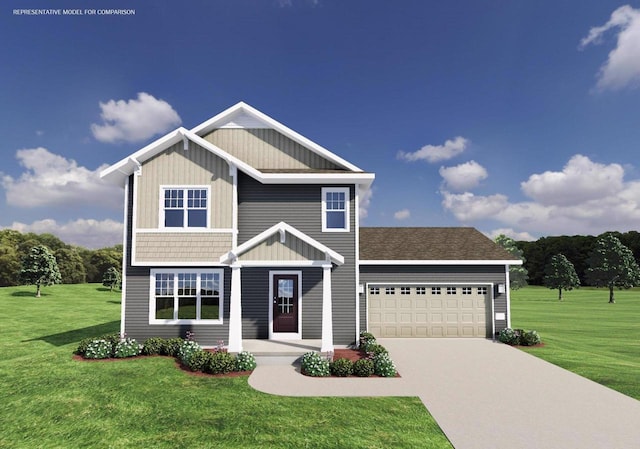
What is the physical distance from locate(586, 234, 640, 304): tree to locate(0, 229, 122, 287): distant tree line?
214 feet

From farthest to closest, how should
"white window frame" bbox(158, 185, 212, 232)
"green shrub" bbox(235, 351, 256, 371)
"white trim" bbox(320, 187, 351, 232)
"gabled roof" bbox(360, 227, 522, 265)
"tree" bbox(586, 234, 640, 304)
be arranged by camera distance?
"tree" bbox(586, 234, 640, 304) < "gabled roof" bbox(360, 227, 522, 265) < "white trim" bbox(320, 187, 351, 232) < "white window frame" bbox(158, 185, 212, 232) < "green shrub" bbox(235, 351, 256, 371)

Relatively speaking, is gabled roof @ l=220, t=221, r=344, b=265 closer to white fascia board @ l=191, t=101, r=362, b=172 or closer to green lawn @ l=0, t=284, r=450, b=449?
green lawn @ l=0, t=284, r=450, b=449

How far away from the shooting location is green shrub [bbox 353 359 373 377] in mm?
11047

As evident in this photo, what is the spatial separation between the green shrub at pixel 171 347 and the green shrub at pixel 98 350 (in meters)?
1.81

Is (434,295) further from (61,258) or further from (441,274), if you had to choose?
(61,258)

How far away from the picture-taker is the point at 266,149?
1563cm

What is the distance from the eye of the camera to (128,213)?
1428cm

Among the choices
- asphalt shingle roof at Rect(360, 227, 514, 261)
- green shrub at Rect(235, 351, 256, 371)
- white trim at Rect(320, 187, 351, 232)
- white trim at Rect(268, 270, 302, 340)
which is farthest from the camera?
asphalt shingle roof at Rect(360, 227, 514, 261)

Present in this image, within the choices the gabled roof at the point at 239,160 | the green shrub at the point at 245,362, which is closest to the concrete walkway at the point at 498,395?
the green shrub at the point at 245,362

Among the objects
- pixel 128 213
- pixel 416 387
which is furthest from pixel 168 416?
pixel 128 213

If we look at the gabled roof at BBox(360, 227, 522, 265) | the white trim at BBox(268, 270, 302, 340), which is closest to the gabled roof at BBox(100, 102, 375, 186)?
the white trim at BBox(268, 270, 302, 340)

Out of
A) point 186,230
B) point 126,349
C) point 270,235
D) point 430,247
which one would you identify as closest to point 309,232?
point 270,235

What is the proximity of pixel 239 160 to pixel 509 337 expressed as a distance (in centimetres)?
1421

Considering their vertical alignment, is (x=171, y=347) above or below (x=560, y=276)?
below
